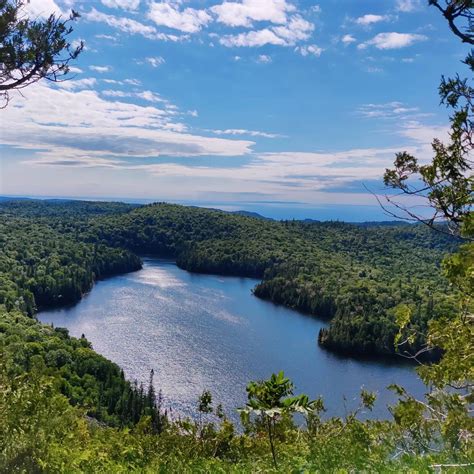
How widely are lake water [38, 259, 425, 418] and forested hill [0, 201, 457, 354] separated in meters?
5.44

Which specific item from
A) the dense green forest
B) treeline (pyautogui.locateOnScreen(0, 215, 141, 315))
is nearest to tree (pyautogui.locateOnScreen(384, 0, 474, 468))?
the dense green forest

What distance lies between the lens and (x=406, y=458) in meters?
5.00

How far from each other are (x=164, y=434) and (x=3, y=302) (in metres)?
72.3

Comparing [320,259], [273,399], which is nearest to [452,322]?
[273,399]

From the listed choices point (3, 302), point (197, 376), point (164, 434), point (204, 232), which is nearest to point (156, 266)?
point (204, 232)

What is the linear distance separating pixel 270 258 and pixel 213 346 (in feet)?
218

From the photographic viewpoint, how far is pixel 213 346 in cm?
5644

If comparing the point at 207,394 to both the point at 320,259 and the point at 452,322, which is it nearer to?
the point at 452,322

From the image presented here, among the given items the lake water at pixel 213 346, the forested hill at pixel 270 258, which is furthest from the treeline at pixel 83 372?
the forested hill at pixel 270 258

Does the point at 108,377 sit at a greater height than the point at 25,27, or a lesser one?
lesser

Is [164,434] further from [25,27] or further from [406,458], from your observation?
[25,27]

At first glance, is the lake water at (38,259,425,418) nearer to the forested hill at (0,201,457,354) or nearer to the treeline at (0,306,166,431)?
the treeline at (0,306,166,431)

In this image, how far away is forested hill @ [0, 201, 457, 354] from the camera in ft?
243

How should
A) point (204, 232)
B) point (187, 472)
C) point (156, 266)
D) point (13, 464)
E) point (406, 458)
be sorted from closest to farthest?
1. point (406, 458)
2. point (13, 464)
3. point (187, 472)
4. point (156, 266)
5. point (204, 232)
